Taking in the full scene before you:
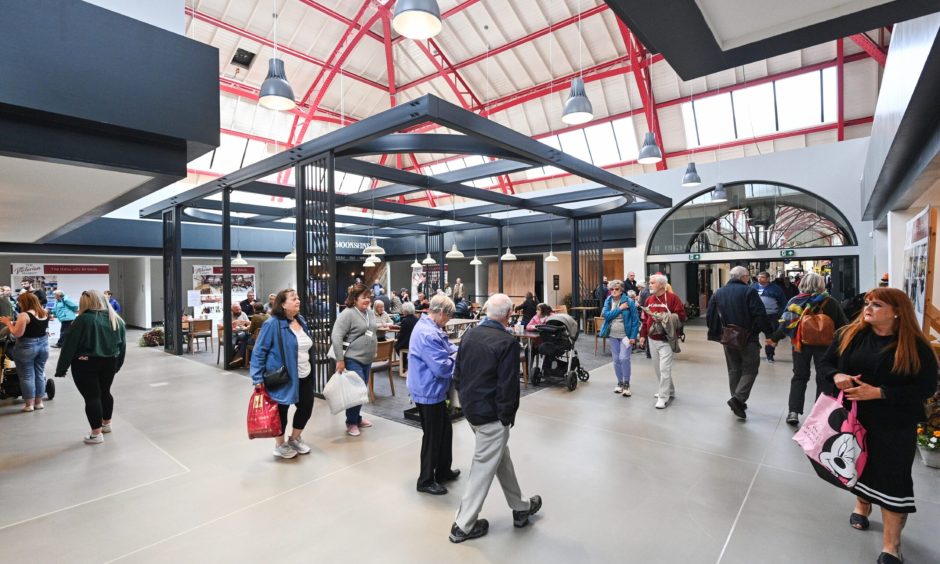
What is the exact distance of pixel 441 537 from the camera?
2.75m

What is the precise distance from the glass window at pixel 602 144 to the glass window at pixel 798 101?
5291 mm

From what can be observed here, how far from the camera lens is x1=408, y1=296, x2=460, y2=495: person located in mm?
3230

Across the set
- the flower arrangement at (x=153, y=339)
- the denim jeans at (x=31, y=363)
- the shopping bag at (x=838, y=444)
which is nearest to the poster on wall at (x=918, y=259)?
the shopping bag at (x=838, y=444)

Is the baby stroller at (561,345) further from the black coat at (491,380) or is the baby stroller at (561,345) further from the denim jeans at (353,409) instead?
the black coat at (491,380)

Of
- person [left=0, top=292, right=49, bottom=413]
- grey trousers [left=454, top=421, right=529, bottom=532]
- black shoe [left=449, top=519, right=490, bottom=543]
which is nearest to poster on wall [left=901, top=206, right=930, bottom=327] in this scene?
grey trousers [left=454, top=421, right=529, bottom=532]

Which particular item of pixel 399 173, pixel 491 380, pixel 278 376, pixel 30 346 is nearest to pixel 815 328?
pixel 491 380

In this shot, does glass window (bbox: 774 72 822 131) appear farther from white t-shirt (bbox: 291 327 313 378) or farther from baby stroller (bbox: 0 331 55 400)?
baby stroller (bbox: 0 331 55 400)

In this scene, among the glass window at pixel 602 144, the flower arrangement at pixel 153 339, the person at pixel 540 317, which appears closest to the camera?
the person at pixel 540 317

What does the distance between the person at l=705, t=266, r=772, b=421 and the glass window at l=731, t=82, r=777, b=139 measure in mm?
12059

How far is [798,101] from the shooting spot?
1334cm

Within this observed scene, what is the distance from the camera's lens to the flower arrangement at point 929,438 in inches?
141

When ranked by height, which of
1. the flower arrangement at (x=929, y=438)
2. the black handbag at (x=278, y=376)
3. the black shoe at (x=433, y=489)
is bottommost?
the black shoe at (x=433, y=489)

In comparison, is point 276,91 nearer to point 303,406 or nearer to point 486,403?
point 303,406

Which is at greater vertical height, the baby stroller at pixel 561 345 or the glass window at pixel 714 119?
the glass window at pixel 714 119
